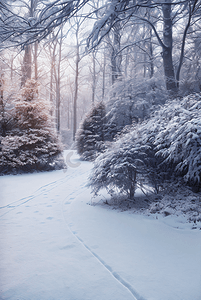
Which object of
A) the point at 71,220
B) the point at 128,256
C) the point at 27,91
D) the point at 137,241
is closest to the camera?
the point at 128,256

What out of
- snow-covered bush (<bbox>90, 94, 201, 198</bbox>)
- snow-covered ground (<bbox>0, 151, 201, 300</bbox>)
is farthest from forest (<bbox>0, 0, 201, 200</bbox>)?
snow-covered ground (<bbox>0, 151, 201, 300</bbox>)

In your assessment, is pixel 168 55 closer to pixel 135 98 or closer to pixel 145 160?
pixel 135 98

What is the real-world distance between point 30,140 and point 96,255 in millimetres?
7456

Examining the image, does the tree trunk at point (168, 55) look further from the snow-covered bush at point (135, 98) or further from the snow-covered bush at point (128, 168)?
the snow-covered bush at point (128, 168)

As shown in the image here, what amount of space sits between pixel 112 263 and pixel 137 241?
62 cm

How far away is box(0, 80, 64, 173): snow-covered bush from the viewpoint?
816 centimetres

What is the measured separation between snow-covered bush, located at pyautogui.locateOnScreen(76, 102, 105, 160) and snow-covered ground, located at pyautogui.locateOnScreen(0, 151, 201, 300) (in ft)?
31.2

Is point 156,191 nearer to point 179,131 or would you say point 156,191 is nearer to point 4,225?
point 179,131

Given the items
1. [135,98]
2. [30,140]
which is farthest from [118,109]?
[30,140]

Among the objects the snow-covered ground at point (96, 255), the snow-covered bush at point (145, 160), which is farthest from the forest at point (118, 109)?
the snow-covered ground at point (96, 255)

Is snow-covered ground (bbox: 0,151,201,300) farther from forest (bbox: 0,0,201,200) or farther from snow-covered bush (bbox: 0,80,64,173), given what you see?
snow-covered bush (bbox: 0,80,64,173)

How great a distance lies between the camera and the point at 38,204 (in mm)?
4414

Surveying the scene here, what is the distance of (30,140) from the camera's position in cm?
888

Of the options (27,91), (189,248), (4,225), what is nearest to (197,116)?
(189,248)
